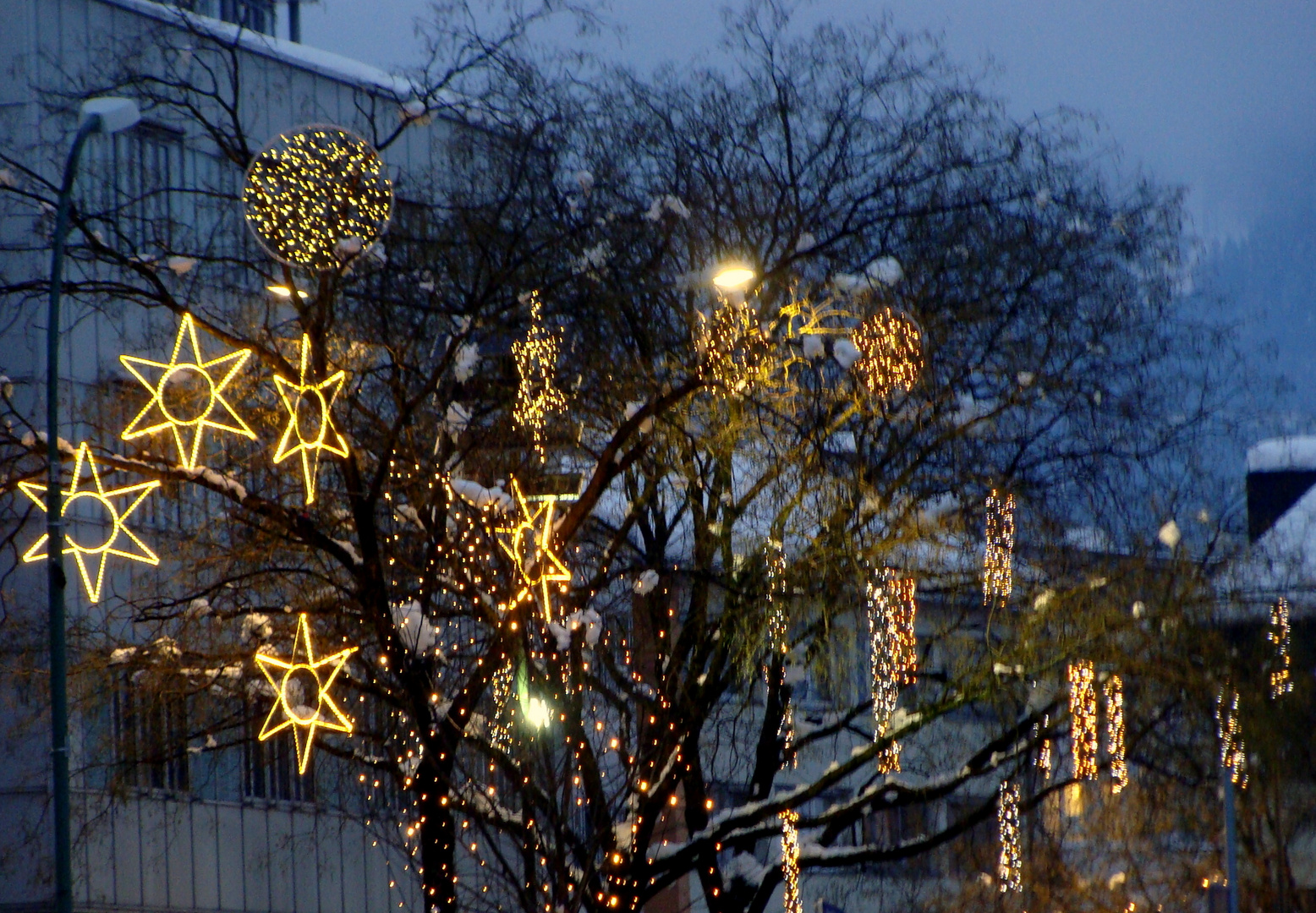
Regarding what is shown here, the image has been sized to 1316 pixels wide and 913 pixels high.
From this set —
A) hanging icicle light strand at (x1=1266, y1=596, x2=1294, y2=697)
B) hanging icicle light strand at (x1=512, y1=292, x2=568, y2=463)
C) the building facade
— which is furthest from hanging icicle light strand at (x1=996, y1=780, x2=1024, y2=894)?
the building facade

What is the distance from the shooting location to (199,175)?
98.9ft

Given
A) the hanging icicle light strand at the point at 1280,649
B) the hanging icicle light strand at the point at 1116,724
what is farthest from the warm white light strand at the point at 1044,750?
the hanging icicle light strand at the point at 1280,649

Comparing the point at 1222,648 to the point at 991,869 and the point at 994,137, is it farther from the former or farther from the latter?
the point at 991,869

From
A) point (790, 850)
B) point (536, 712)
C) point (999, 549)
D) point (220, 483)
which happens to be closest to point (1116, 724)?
point (999, 549)

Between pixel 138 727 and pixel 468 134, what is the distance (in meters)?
6.85

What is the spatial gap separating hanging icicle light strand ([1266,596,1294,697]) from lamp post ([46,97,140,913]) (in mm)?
Result: 15464

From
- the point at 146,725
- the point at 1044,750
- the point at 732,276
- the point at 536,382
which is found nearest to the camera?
the point at 732,276

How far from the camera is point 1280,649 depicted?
82.9 feet

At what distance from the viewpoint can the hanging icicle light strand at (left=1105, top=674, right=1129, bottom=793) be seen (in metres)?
17.2

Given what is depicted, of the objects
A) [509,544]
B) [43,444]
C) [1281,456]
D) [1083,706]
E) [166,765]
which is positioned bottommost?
[1083,706]

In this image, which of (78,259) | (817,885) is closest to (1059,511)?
(78,259)

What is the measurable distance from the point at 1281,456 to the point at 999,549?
16.7 m

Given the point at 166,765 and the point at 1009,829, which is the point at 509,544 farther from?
the point at 166,765

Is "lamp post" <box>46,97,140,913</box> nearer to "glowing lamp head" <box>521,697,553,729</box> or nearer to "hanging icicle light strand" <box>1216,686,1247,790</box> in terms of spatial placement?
"glowing lamp head" <box>521,697,553,729</box>
